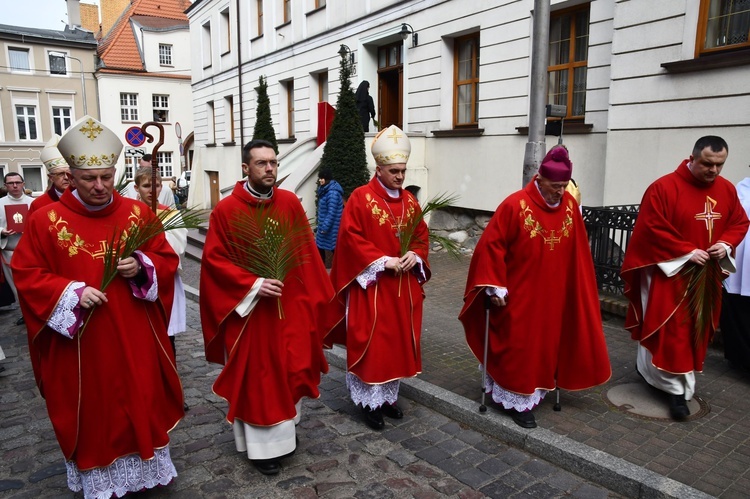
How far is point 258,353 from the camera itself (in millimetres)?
3955

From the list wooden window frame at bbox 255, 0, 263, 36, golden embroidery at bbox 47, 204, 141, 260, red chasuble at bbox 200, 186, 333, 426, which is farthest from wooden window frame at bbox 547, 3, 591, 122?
wooden window frame at bbox 255, 0, 263, 36

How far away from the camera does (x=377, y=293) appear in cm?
466

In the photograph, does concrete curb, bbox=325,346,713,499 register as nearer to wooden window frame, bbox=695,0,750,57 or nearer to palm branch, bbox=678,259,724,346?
palm branch, bbox=678,259,724,346

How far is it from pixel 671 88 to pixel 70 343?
8.63m

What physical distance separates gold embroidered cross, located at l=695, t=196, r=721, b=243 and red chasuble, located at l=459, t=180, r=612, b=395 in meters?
0.97

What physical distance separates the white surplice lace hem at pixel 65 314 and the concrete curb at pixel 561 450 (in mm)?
3058

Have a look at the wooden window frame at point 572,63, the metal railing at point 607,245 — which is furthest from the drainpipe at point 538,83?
the wooden window frame at point 572,63

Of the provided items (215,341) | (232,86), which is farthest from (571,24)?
(232,86)

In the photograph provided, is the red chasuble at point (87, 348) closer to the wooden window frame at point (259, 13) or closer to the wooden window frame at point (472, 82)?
the wooden window frame at point (472, 82)

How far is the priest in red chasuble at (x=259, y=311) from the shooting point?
3.90 m

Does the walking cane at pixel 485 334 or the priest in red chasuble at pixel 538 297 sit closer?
the priest in red chasuble at pixel 538 297

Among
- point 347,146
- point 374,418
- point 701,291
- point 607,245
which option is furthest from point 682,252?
point 347,146

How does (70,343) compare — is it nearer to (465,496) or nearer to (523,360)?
(465,496)

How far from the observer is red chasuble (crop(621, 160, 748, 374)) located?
4.57 meters
